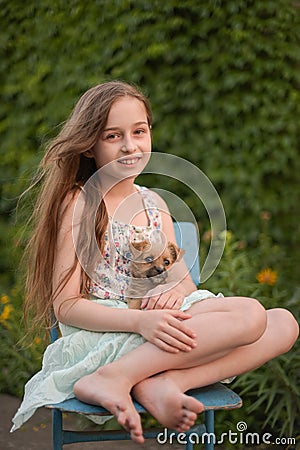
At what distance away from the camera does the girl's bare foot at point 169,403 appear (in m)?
1.78

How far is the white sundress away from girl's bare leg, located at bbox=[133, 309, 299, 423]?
0.46 feet

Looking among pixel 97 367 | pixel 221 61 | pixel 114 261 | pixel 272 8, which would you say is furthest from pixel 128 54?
pixel 97 367

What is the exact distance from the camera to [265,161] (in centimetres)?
369

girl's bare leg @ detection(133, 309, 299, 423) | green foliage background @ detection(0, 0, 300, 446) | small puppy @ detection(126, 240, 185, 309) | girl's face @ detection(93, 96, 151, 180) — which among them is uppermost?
green foliage background @ detection(0, 0, 300, 446)

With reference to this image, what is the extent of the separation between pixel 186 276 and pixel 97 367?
1.35 ft

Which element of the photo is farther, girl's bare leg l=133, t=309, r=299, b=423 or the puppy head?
the puppy head

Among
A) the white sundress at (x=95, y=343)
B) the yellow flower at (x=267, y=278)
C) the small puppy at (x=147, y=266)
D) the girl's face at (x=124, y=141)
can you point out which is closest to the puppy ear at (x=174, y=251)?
the small puppy at (x=147, y=266)

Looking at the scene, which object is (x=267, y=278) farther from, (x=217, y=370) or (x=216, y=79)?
(x=216, y=79)

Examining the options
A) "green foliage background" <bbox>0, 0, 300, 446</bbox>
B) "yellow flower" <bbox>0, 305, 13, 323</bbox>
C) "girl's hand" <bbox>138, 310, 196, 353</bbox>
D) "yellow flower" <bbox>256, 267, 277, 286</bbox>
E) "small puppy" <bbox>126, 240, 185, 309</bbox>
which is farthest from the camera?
"green foliage background" <bbox>0, 0, 300, 446</bbox>

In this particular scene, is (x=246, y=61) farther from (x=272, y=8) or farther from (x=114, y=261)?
(x=114, y=261)

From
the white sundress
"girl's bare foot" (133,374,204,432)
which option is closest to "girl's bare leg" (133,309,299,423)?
"girl's bare foot" (133,374,204,432)

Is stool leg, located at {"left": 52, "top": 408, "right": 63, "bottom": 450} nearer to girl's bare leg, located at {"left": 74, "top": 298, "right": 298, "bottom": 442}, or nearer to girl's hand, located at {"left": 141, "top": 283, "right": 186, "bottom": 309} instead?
girl's bare leg, located at {"left": 74, "top": 298, "right": 298, "bottom": 442}

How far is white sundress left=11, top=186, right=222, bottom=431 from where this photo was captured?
1.95 m

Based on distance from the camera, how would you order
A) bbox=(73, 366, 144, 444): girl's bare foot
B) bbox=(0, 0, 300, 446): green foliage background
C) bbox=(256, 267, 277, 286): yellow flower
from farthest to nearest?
1. bbox=(0, 0, 300, 446): green foliage background
2. bbox=(256, 267, 277, 286): yellow flower
3. bbox=(73, 366, 144, 444): girl's bare foot
